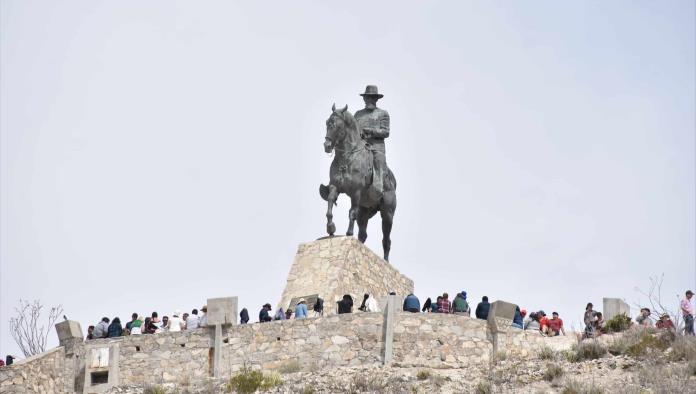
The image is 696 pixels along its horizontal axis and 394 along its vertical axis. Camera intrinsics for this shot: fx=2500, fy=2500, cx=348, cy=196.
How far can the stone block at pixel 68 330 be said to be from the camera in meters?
63.7

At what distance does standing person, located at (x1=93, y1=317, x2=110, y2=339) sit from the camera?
2527 inches

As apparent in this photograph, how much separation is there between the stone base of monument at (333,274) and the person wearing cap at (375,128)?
2.14m

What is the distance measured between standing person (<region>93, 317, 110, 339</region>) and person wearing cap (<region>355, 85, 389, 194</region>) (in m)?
8.53

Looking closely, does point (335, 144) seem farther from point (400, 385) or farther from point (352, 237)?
point (400, 385)

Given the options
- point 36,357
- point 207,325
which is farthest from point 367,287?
point 36,357

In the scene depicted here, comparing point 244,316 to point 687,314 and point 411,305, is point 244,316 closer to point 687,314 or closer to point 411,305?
point 411,305

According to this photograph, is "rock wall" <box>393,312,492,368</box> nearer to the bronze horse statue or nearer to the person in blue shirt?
the person in blue shirt

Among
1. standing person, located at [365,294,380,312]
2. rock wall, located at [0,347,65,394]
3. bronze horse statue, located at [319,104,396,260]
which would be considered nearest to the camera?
rock wall, located at [0,347,65,394]

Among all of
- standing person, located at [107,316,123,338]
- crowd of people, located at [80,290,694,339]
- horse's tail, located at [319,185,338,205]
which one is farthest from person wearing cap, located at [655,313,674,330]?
standing person, located at [107,316,123,338]

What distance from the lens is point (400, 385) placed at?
5975 cm

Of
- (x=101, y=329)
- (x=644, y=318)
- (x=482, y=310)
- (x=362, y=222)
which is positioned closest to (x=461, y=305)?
(x=482, y=310)

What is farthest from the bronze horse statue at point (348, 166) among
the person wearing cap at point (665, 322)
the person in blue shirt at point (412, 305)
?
the person wearing cap at point (665, 322)

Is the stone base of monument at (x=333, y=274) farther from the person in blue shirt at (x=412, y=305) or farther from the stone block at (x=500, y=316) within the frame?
the stone block at (x=500, y=316)

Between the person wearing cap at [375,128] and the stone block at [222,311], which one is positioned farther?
the person wearing cap at [375,128]
